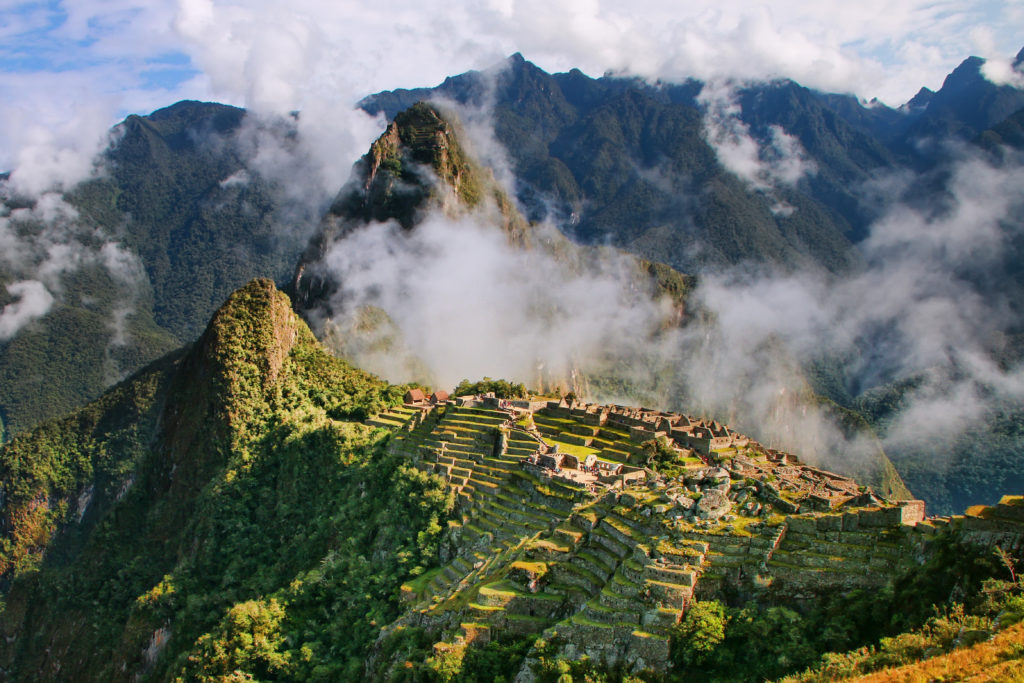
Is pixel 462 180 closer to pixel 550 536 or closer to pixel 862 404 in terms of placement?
pixel 862 404

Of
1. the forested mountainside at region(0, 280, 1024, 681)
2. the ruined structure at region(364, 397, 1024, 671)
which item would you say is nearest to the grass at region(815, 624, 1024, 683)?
the forested mountainside at region(0, 280, 1024, 681)

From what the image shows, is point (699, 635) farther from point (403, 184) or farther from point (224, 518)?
point (403, 184)

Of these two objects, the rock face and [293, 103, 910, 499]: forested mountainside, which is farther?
the rock face

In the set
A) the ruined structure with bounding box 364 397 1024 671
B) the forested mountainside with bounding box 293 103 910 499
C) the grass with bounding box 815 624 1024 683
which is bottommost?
the grass with bounding box 815 624 1024 683

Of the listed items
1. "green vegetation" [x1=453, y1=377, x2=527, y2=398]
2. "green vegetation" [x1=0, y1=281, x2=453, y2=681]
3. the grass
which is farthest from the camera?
"green vegetation" [x1=453, y1=377, x2=527, y2=398]

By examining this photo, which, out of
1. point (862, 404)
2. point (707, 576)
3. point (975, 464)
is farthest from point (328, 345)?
point (862, 404)

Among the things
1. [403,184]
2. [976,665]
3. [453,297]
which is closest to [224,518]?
[976,665]

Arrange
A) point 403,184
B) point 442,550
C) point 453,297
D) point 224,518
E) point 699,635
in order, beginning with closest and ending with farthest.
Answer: point 699,635 → point 442,550 → point 224,518 → point 403,184 → point 453,297

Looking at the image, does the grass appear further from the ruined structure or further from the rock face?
the rock face

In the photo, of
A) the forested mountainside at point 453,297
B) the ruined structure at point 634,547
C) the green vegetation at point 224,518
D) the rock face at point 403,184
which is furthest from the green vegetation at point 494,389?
the rock face at point 403,184
